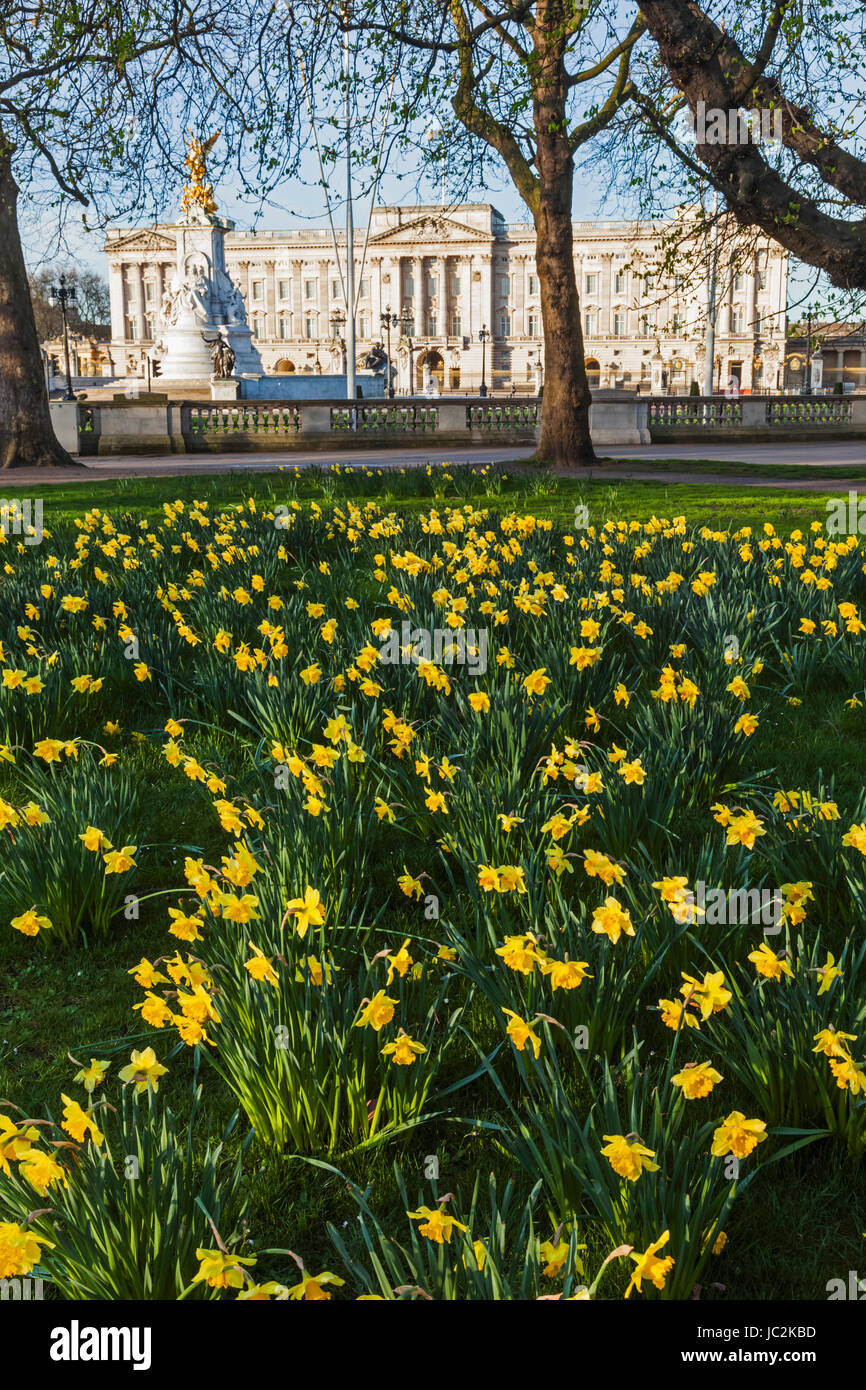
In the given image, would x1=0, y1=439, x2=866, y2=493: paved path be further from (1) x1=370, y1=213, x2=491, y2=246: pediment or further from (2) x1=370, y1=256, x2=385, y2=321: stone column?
(2) x1=370, y1=256, x2=385, y2=321: stone column

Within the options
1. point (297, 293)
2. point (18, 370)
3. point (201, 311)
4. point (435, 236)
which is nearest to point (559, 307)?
point (18, 370)

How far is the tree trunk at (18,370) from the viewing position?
1755 centimetres

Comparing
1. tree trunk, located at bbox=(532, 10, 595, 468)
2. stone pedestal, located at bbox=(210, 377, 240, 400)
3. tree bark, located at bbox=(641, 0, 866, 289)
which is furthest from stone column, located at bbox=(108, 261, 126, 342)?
tree bark, located at bbox=(641, 0, 866, 289)

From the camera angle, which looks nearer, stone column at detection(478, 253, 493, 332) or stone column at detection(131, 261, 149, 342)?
stone column at detection(131, 261, 149, 342)

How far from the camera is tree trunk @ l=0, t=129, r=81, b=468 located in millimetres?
17547

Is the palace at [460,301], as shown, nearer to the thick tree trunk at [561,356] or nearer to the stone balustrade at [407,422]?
the stone balustrade at [407,422]

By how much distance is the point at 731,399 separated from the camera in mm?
28906

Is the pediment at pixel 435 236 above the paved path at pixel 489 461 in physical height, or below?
above

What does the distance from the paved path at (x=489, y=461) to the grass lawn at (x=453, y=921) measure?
9.97 meters

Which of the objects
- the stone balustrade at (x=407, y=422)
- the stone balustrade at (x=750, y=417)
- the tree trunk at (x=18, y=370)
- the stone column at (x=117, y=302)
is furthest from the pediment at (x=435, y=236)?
the tree trunk at (x=18, y=370)

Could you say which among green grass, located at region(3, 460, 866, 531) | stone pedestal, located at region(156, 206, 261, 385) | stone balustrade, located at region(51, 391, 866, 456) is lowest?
green grass, located at region(3, 460, 866, 531)

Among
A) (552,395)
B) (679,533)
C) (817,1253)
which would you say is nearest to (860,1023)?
(817,1253)

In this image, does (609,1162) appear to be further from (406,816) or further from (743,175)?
(743,175)

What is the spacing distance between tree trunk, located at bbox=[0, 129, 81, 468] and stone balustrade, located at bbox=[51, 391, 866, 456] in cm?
645
